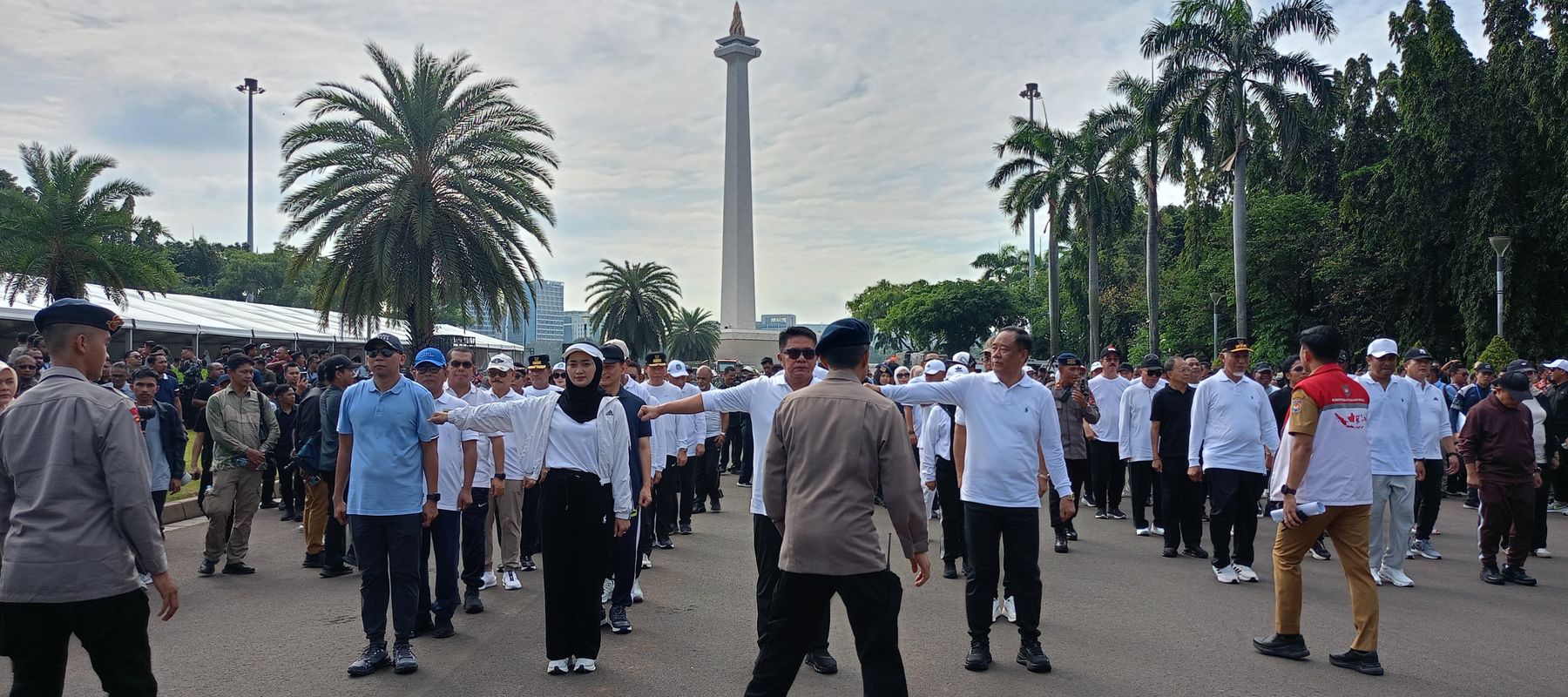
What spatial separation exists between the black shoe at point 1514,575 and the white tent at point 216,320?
67.5 feet

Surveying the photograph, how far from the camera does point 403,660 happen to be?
18.3ft

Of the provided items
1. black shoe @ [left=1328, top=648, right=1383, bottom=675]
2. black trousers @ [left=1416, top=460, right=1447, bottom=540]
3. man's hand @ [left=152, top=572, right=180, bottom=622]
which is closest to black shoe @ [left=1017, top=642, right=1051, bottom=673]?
black shoe @ [left=1328, top=648, right=1383, bottom=675]

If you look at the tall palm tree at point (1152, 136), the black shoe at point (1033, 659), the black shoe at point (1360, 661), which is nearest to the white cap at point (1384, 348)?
the black shoe at point (1360, 661)

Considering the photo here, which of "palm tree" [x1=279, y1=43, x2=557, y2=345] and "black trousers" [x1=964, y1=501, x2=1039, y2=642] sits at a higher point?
"palm tree" [x1=279, y1=43, x2=557, y2=345]

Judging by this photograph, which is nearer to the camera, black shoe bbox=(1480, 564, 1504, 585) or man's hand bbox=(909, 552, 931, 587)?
man's hand bbox=(909, 552, 931, 587)

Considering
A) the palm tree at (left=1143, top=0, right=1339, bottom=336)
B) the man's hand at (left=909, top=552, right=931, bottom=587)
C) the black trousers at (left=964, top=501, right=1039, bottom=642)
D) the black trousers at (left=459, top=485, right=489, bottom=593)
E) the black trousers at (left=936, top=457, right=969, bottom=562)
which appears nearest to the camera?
the man's hand at (left=909, top=552, right=931, bottom=587)

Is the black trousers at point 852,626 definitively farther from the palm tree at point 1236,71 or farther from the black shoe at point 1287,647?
the palm tree at point 1236,71

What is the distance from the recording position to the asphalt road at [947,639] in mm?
5422

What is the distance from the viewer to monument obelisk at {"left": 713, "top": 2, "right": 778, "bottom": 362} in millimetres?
50938

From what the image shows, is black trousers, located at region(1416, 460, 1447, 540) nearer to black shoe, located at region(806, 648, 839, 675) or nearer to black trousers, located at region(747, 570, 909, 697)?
black shoe, located at region(806, 648, 839, 675)

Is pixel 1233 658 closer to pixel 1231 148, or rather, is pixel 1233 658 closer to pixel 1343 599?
pixel 1343 599

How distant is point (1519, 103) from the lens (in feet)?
81.8

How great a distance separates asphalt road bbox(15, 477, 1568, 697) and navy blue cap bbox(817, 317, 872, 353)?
7.29 feet

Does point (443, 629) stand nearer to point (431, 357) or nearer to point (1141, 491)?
point (431, 357)
